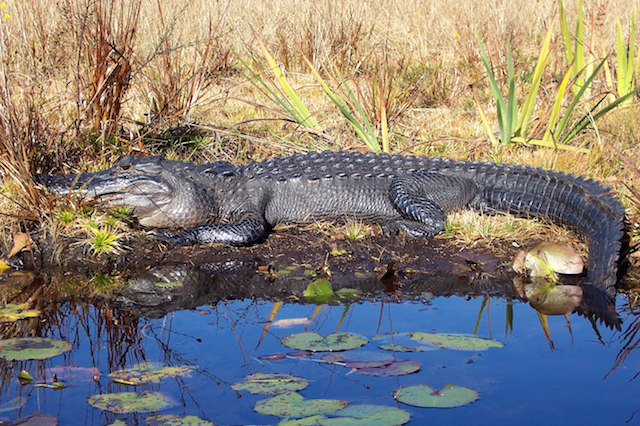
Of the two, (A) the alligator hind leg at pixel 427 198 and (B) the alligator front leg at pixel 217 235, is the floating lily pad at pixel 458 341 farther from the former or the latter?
(B) the alligator front leg at pixel 217 235

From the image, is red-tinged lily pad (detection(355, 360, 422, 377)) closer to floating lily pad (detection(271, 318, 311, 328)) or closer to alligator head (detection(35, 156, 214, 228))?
floating lily pad (detection(271, 318, 311, 328))

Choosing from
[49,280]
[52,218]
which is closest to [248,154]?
[52,218]

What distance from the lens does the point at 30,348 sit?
291 centimetres

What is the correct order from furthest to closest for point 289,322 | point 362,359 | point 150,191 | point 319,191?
point 319,191, point 150,191, point 289,322, point 362,359

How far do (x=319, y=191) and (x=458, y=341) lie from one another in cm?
239

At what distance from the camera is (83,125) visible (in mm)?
5453

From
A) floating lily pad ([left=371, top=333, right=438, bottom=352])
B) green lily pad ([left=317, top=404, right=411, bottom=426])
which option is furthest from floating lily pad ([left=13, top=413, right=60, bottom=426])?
floating lily pad ([left=371, top=333, right=438, bottom=352])

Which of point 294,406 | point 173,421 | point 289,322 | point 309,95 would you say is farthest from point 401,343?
point 309,95

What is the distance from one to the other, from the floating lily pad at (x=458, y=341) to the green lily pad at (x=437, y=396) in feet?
1.28

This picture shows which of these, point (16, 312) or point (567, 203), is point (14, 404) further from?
point (567, 203)

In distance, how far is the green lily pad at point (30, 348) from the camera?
2.83 metres

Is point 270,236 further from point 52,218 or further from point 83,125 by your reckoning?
point 83,125

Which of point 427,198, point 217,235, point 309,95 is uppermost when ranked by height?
point 309,95

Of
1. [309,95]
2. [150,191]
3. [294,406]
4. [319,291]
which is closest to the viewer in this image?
[294,406]
